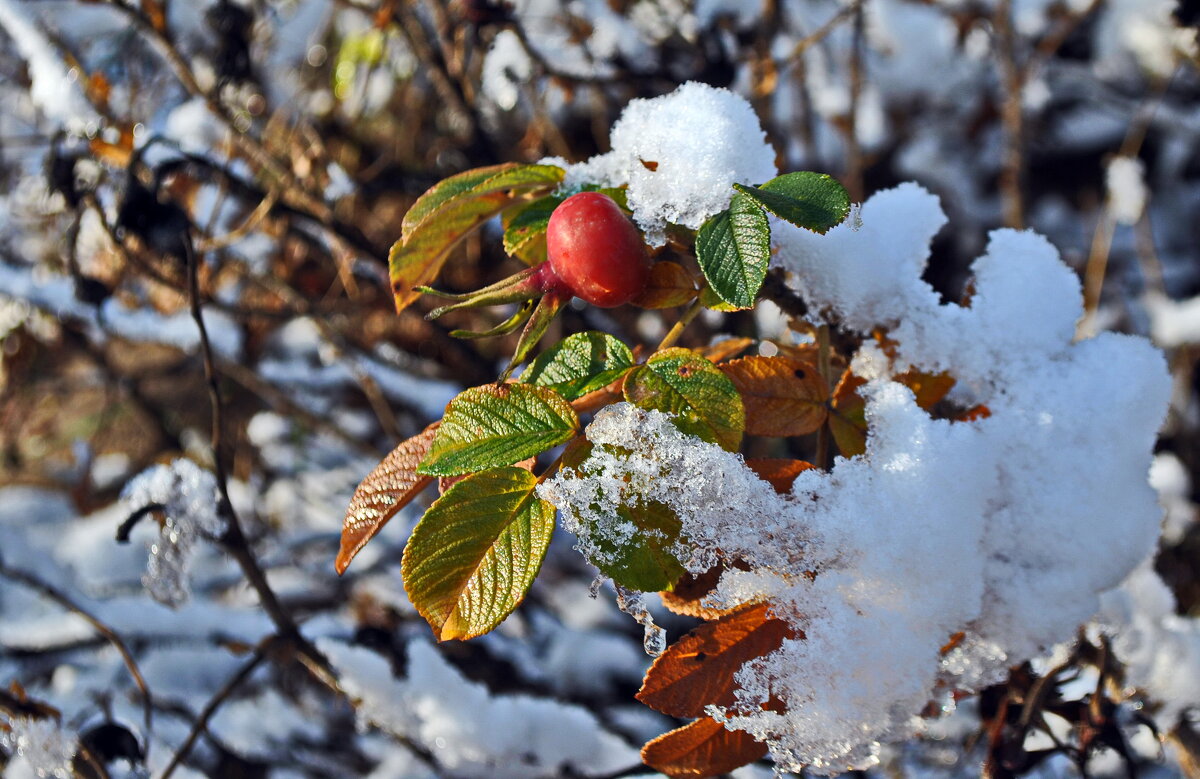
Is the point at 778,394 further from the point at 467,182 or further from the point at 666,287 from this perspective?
the point at 467,182

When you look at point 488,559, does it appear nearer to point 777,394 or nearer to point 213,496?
point 777,394

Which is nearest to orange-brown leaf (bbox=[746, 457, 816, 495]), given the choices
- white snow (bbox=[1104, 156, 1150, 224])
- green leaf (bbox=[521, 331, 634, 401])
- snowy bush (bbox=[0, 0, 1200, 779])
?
snowy bush (bbox=[0, 0, 1200, 779])

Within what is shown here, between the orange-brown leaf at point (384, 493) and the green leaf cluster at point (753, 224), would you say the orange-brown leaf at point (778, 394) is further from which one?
the orange-brown leaf at point (384, 493)

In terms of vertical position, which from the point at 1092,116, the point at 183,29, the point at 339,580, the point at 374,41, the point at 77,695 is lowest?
the point at 77,695

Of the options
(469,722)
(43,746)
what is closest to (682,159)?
(469,722)

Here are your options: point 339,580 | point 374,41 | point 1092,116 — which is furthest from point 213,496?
point 1092,116

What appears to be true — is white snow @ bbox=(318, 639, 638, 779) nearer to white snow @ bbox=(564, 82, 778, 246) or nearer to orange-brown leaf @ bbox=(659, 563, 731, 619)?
orange-brown leaf @ bbox=(659, 563, 731, 619)

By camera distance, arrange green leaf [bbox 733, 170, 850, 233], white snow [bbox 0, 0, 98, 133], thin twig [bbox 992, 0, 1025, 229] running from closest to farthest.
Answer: green leaf [bbox 733, 170, 850, 233]
white snow [bbox 0, 0, 98, 133]
thin twig [bbox 992, 0, 1025, 229]

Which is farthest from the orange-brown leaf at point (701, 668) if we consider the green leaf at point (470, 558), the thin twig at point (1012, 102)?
the thin twig at point (1012, 102)
